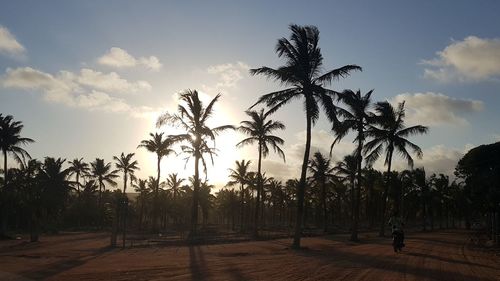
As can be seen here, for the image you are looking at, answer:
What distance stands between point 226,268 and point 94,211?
6184 cm

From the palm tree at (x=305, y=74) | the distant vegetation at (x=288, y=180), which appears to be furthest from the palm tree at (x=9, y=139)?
the palm tree at (x=305, y=74)

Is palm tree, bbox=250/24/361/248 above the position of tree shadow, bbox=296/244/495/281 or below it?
above

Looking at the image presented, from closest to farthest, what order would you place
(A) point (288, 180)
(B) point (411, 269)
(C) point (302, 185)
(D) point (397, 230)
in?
(B) point (411, 269) → (D) point (397, 230) → (C) point (302, 185) → (A) point (288, 180)

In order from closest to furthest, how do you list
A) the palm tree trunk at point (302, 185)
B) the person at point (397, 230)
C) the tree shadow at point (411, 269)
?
1. the tree shadow at point (411, 269)
2. the person at point (397, 230)
3. the palm tree trunk at point (302, 185)

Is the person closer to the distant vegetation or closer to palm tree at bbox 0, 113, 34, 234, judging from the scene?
the distant vegetation

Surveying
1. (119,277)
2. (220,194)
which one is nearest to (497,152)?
(119,277)

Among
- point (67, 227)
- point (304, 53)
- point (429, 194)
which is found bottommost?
point (67, 227)

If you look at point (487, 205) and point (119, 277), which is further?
point (487, 205)

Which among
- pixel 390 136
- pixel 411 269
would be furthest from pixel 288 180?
pixel 411 269

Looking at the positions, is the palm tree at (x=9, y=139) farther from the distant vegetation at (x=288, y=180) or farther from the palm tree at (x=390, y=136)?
the palm tree at (x=390, y=136)

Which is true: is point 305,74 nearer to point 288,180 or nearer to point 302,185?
point 302,185

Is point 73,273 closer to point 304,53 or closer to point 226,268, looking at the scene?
point 226,268

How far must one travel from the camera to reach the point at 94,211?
72.4 meters

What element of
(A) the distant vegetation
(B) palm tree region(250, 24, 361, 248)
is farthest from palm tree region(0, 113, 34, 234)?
(B) palm tree region(250, 24, 361, 248)
